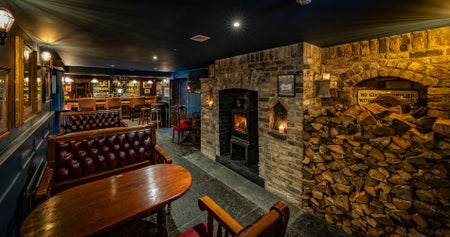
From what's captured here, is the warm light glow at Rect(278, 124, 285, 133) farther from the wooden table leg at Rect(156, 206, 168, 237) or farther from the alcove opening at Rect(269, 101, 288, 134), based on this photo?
the wooden table leg at Rect(156, 206, 168, 237)

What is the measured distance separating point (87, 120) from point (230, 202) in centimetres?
412

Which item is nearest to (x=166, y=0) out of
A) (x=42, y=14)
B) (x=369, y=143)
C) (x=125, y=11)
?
(x=125, y=11)

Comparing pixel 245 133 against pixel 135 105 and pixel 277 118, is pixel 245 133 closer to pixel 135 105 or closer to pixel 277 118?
pixel 277 118

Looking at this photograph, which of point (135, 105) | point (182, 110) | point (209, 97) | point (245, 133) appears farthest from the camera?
point (135, 105)

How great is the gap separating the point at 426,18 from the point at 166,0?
2.41 meters

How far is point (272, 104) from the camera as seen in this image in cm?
343

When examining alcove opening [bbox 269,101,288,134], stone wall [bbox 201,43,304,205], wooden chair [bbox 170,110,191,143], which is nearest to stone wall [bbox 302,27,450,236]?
stone wall [bbox 201,43,304,205]

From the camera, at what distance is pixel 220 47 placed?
134 inches

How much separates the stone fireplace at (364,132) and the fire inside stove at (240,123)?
645mm

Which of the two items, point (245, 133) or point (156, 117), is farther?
point (156, 117)

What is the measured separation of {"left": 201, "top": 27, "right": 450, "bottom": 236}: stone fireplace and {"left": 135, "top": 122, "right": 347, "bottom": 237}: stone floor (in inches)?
8.2

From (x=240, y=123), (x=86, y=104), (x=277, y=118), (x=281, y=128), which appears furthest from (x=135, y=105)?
(x=281, y=128)

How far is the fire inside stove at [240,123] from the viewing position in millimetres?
4246

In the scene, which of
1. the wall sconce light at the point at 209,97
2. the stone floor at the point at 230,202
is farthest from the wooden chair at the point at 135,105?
the stone floor at the point at 230,202
